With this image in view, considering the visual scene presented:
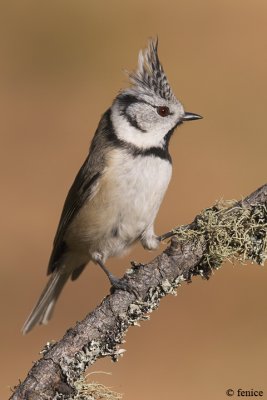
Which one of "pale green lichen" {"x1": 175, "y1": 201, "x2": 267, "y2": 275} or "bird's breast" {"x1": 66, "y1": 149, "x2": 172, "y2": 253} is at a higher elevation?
"bird's breast" {"x1": 66, "y1": 149, "x2": 172, "y2": 253}

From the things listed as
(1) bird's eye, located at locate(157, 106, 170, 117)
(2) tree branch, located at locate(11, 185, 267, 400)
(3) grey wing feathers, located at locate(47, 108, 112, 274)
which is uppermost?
(1) bird's eye, located at locate(157, 106, 170, 117)

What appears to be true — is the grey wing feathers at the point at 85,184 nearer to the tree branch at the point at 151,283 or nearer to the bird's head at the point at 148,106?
the bird's head at the point at 148,106

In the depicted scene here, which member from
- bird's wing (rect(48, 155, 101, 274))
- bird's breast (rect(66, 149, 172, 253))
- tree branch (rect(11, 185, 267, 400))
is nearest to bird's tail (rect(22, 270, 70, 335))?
bird's wing (rect(48, 155, 101, 274))

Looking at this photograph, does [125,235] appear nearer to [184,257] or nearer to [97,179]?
[97,179]

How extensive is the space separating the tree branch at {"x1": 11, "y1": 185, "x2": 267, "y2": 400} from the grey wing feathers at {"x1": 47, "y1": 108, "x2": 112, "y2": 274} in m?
1.18

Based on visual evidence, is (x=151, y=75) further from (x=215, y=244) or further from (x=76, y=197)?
(x=215, y=244)

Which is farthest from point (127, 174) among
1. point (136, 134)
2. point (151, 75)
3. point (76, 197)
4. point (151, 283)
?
point (151, 283)

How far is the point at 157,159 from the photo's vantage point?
3914 millimetres

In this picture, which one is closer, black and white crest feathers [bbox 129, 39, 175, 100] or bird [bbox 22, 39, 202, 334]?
bird [bbox 22, 39, 202, 334]

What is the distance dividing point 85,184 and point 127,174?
36 cm

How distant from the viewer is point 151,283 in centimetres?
251

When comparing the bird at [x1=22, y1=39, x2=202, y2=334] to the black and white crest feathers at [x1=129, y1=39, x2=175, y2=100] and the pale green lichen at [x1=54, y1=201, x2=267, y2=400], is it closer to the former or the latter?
the black and white crest feathers at [x1=129, y1=39, x2=175, y2=100]

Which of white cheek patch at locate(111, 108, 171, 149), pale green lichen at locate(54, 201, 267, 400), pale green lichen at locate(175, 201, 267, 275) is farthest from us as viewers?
white cheek patch at locate(111, 108, 171, 149)

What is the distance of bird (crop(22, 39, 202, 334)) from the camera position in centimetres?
388
